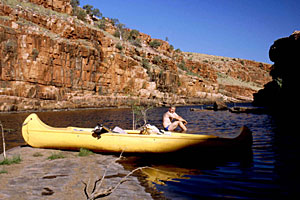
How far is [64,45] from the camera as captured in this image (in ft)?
144

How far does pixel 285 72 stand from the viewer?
3400 cm

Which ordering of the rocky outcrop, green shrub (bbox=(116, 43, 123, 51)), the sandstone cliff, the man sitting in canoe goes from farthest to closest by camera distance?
green shrub (bbox=(116, 43, 123, 51)) < the sandstone cliff < the rocky outcrop < the man sitting in canoe

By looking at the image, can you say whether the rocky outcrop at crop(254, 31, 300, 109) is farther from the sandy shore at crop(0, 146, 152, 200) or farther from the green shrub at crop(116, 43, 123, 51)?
the green shrub at crop(116, 43, 123, 51)

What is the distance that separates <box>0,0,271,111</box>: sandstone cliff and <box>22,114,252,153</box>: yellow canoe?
2732 cm

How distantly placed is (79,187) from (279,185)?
13.8 feet

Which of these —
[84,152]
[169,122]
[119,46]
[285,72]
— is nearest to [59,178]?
[84,152]

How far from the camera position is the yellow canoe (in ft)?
23.6

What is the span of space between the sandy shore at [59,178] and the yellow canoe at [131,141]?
586 millimetres

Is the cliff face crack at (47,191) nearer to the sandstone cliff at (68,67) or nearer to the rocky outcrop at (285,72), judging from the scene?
the sandstone cliff at (68,67)

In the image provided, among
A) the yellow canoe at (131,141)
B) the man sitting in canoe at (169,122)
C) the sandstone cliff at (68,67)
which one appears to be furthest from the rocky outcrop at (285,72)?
the yellow canoe at (131,141)

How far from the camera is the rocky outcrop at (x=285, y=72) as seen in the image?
29844 millimetres

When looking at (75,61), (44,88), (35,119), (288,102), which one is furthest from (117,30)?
(35,119)

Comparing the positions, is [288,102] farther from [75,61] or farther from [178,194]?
[75,61]

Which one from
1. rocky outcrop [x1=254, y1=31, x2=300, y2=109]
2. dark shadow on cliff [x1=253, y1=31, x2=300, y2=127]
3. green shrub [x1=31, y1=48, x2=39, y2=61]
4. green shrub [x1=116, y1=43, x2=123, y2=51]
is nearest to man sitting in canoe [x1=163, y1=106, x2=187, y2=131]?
dark shadow on cliff [x1=253, y1=31, x2=300, y2=127]
